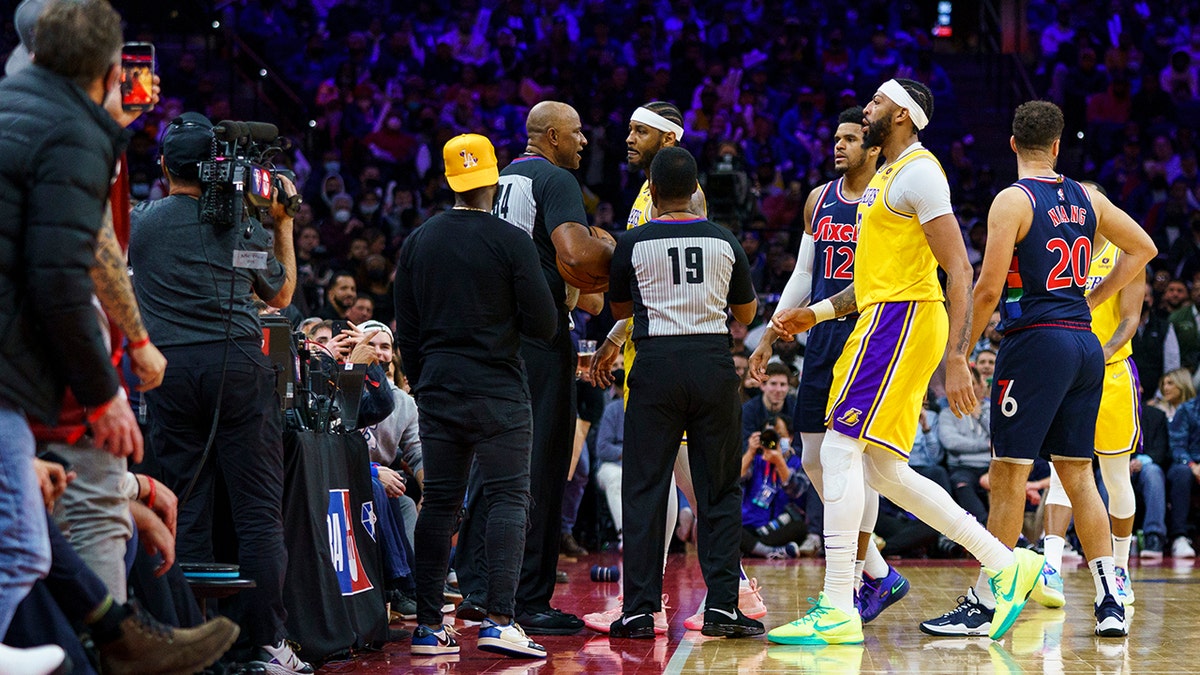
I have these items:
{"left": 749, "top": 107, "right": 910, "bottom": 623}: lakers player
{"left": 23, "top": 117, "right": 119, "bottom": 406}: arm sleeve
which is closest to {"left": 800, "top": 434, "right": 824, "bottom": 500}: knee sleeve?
{"left": 749, "top": 107, "right": 910, "bottom": 623}: lakers player

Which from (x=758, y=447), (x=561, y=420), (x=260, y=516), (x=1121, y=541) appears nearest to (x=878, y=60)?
(x=758, y=447)

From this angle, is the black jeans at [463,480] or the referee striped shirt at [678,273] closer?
the black jeans at [463,480]

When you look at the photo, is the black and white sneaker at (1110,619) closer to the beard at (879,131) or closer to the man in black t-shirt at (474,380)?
the beard at (879,131)

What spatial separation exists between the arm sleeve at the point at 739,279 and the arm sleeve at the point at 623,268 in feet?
1.33

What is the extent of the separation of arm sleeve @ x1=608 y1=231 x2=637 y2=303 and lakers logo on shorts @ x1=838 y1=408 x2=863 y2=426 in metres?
1.02

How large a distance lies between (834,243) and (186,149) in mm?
2882

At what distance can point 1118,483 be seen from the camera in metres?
7.09

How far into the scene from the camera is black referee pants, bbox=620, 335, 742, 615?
561cm

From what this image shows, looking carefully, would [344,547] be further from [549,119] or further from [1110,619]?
[1110,619]

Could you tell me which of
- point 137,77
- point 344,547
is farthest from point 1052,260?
point 137,77

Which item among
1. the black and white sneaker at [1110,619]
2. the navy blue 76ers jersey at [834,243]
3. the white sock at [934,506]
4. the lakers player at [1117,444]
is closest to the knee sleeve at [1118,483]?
the lakers player at [1117,444]

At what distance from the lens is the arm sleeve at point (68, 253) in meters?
3.10

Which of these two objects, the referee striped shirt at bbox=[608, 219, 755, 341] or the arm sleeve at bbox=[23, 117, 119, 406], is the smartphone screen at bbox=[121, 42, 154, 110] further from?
the referee striped shirt at bbox=[608, 219, 755, 341]

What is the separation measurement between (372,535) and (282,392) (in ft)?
2.74
